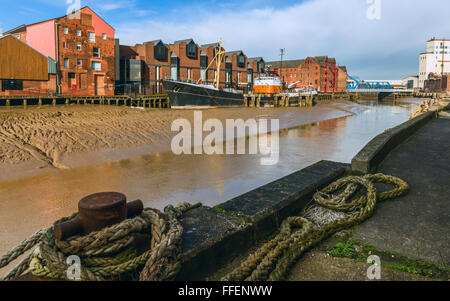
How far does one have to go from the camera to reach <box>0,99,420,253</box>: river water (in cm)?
765

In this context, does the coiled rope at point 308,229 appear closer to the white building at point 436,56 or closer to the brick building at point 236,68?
the brick building at point 236,68

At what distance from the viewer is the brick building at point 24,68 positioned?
32.8 m

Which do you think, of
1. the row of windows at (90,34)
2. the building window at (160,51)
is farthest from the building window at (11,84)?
the building window at (160,51)

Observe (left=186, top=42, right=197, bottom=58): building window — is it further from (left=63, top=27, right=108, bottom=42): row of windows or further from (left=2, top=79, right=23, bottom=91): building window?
(left=2, top=79, right=23, bottom=91): building window

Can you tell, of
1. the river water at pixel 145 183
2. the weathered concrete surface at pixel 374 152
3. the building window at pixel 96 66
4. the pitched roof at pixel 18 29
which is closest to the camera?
the weathered concrete surface at pixel 374 152

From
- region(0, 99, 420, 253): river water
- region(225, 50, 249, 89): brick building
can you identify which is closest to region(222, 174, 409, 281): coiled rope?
region(0, 99, 420, 253): river water

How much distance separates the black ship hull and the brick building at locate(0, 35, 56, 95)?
1248cm

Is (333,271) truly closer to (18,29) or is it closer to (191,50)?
(18,29)

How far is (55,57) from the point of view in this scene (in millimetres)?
35219

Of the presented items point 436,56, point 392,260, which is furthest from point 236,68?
point 436,56

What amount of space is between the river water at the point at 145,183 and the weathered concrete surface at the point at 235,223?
4393mm
